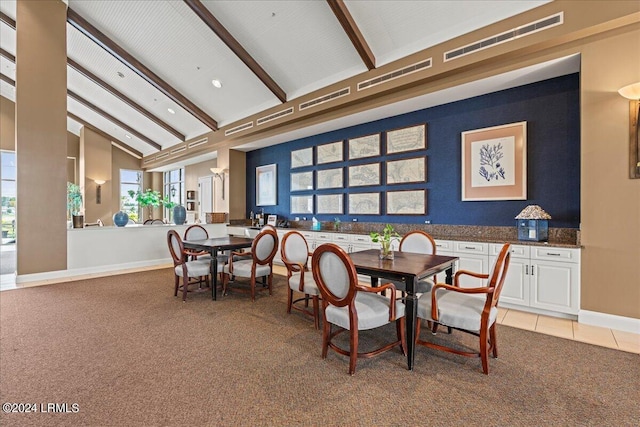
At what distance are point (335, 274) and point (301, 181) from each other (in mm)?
5164

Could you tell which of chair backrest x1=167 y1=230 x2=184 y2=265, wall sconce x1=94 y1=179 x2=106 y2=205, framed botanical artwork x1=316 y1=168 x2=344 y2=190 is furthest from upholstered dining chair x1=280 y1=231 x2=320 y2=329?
wall sconce x1=94 y1=179 x2=106 y2=205

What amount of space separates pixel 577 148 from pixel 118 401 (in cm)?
527

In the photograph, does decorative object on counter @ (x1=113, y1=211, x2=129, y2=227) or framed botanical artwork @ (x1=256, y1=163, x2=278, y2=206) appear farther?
framed botanical artwork @ (x1=256, y1=163, x2=278, y2=206)

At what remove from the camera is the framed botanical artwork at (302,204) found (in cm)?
723

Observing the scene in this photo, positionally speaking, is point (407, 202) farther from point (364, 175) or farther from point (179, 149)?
point (179, 149)

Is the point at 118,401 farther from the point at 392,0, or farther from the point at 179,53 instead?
the point at 179,53

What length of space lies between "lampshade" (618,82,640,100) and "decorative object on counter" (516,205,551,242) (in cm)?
139

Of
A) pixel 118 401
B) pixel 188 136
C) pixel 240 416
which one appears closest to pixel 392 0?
pixel 240 416

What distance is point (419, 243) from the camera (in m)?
3.77

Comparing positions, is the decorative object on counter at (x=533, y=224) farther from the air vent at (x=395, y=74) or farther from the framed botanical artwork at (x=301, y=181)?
the framed botanical artwork at (x=301, y=181)

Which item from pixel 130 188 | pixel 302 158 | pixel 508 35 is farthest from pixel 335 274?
pixel 130 188

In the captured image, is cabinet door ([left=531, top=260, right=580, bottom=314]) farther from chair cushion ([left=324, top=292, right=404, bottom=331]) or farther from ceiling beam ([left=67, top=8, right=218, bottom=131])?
ceiling beam ([left=67, top=8, right=218, bottom=131])

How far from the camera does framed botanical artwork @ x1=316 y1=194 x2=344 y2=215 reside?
21.7 ft

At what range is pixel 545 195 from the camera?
13.4 feet
